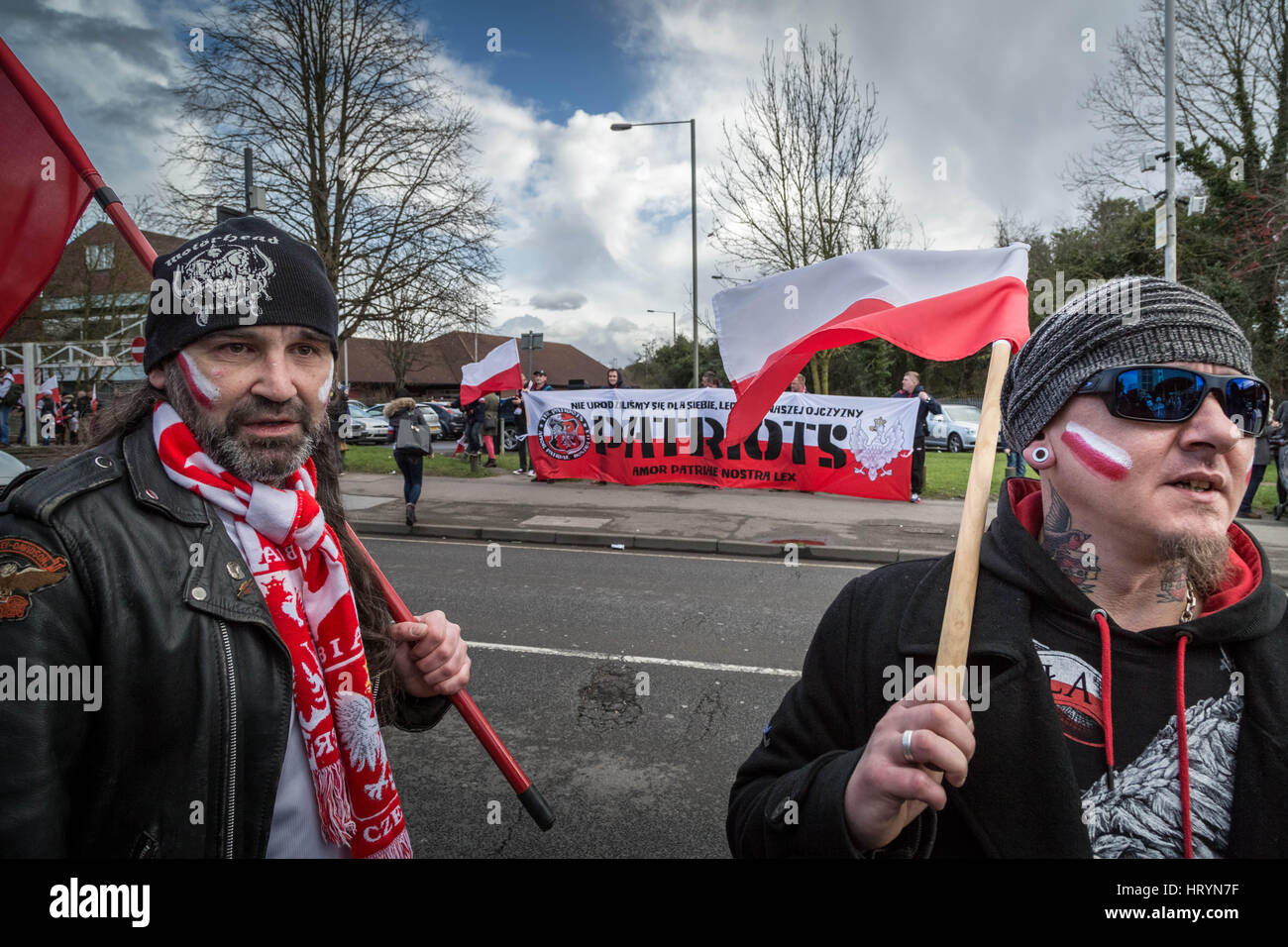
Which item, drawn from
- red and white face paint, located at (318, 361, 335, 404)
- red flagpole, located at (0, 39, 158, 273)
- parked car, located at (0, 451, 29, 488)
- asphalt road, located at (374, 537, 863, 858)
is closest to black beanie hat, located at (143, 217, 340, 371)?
red and white face paint, located at (318, 361, 335, 404)

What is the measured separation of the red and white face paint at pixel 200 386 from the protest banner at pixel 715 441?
10.4 meters

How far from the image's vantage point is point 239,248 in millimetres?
1657

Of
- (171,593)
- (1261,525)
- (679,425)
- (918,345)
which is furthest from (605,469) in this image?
(171,593)

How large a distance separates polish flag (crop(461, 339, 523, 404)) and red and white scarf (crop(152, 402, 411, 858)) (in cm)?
1525

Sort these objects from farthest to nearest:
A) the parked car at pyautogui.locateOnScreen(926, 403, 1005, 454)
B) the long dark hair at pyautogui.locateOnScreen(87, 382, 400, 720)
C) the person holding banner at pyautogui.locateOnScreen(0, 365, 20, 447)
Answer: the parked car at pyautogui.locateOnScreen(926, 403, 1005, 454) < the person holding banner at pyautogui.locateOnScreen(0, 365, 20, 447) < the long dark hair at pyautogui.locateOnScreen(87, 382, 400, 720)

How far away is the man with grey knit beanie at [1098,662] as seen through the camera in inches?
49.9

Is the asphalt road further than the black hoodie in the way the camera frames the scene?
Yes

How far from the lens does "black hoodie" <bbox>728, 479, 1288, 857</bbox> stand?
1280mm

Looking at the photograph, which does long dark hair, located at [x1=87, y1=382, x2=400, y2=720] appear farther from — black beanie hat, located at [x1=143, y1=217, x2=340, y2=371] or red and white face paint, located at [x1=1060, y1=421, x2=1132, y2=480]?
red and white face paint, located at [x1=1060, y1=421, x2=1132, y2=480]

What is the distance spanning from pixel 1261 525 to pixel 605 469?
10.1m

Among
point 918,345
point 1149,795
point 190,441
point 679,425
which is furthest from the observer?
point 679,425

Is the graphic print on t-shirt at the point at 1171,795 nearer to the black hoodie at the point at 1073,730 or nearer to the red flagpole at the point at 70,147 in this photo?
the black hoodie at the point at 1073,730

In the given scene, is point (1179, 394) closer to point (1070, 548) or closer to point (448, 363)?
point (1070, 548)

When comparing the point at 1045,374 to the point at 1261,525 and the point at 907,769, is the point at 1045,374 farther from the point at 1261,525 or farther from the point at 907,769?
the point at 1261,525
